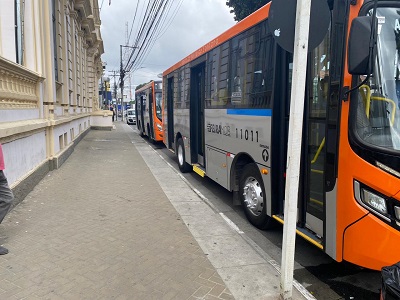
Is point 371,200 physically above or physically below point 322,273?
above

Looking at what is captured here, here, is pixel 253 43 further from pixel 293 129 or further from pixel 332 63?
pixel 293 129

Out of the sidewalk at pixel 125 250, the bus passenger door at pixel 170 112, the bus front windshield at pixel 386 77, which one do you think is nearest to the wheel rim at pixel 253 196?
the sidewalk at pixel 125 250

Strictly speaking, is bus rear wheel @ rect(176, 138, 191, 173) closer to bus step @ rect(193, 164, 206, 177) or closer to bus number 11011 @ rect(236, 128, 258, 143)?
bus step @ rect(193, 164, 206, 177)

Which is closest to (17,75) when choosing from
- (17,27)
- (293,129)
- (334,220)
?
(17,27)

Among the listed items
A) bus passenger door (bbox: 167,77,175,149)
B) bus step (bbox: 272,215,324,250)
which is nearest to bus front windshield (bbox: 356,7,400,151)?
bus step (bbox: 272,215,324,250)

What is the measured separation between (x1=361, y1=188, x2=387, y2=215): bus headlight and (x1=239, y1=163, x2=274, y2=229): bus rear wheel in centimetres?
184

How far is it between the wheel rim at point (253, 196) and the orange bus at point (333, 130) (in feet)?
0.05

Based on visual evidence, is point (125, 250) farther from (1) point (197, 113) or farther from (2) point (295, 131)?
(1) point (197, 113)

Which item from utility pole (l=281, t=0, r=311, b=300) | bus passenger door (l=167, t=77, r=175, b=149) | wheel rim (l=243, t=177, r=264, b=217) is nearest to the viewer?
utility pole (l=281, t=0, r=311, b=300)

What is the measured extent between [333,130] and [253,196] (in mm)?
2059

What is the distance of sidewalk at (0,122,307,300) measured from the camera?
3219 mm

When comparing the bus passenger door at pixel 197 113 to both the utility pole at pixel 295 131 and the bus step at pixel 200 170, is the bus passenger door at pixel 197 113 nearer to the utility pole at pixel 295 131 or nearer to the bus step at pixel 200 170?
the bus step at pixel 200 170

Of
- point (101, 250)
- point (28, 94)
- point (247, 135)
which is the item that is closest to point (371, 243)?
point (247, 135)

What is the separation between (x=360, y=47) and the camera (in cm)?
262
